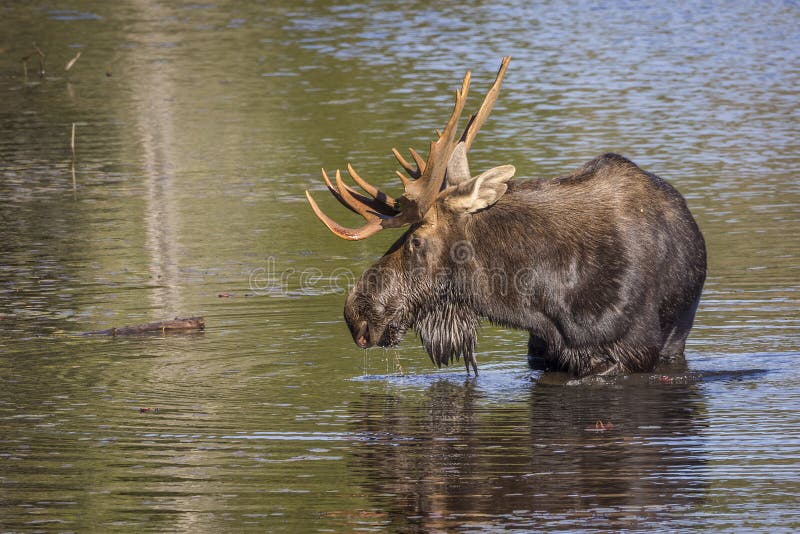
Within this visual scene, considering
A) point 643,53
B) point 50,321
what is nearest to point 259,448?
point 50,321

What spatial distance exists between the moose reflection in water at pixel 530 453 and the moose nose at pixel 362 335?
39 cm

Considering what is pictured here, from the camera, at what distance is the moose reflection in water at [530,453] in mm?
7750

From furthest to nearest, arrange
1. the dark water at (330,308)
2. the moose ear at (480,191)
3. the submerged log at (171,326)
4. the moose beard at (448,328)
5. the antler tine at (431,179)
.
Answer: the submerged log at (171,326) < the moose beard at (448,328) < the antler tine at (431,179) < the moose ear at (480,191) < the dark water at (330,308)

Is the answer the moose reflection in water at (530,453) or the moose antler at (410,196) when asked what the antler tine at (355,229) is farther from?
the moose reflection in water at (530,453)

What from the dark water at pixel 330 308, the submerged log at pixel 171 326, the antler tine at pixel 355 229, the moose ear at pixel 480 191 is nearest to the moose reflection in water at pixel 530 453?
the dark water at pixel 330 308

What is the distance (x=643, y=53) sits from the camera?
28.8m

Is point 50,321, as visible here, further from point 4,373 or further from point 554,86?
point 554,86

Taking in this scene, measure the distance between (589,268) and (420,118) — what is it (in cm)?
1221

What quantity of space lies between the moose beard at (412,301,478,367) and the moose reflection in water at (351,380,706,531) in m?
0.25

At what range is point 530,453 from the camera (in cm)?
879

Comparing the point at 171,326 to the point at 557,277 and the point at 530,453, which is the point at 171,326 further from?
the point at 530,453

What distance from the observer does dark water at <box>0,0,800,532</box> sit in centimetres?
810

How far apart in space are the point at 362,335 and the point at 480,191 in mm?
1269

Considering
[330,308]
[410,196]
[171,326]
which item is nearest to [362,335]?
[410,196]
